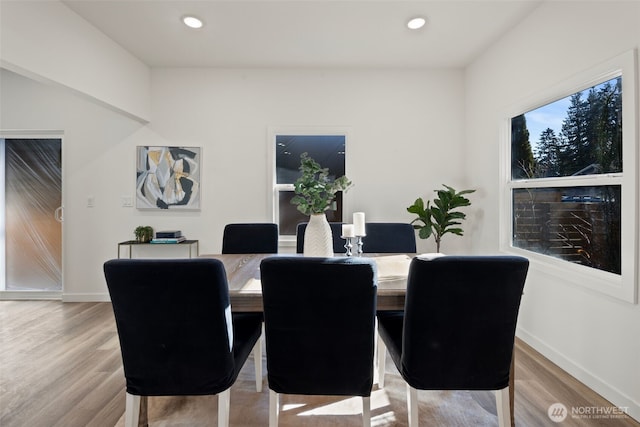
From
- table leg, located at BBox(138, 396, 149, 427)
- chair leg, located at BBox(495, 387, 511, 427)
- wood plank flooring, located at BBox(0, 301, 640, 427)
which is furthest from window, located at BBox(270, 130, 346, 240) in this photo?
chair leg, located at BBox(495, 387, 511, 427)

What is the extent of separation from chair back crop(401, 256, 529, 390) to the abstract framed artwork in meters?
3.06

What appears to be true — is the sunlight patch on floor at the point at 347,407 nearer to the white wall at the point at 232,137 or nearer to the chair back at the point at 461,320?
the chair back at the point at 461,320

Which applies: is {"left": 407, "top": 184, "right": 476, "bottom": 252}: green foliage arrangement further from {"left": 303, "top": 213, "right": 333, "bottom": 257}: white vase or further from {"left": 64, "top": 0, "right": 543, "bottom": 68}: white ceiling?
{"left": 303, "top": 213, "right": 333, "bottom": 257}: white vase

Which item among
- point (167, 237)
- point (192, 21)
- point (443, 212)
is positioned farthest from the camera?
point (167, 237)

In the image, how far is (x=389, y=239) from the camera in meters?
2.73

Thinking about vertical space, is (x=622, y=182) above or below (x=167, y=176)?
below

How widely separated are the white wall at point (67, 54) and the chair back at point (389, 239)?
2.58 m

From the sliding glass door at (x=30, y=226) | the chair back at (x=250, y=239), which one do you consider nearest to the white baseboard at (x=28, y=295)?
the sliding glass door at (x=30, y=226)

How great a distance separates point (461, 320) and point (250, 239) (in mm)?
1847

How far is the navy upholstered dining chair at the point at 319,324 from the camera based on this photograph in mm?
1260

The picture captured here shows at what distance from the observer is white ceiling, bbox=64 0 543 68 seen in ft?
8.27

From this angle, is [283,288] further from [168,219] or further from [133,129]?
[133,129]

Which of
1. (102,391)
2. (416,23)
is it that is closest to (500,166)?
(416,23)

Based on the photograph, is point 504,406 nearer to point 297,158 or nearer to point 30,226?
point 297,158
